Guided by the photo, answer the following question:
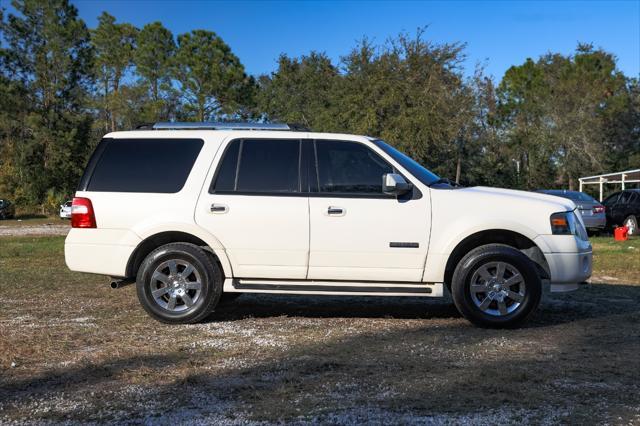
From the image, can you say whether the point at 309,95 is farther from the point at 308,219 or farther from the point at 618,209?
the point at 308,219

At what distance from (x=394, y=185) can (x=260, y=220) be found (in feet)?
4.55

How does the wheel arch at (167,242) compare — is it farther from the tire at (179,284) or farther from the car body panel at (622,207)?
the car body panel at (622,207)

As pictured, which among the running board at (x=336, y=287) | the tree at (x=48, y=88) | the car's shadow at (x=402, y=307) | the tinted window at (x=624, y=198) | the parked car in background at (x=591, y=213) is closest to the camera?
the running board at (x=336, y=287)

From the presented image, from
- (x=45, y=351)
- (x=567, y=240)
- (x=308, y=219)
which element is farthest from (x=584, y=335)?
(x=45, y=351)

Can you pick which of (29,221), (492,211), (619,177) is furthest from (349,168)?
(619,177)

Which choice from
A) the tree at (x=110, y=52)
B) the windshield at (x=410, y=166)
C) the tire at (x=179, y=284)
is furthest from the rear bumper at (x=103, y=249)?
the tree at (x=110, y=52)

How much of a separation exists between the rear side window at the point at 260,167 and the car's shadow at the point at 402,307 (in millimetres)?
1457

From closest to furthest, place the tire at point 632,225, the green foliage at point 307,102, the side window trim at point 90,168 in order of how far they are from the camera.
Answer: the side window trim at point 90,168
the tire at point 632,225
the green foliage at point 307,102

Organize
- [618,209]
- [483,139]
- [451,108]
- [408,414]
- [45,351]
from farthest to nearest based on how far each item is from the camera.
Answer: [483,139], [451,108], [618,209], [45,351], [408,414]

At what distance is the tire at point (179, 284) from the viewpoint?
7.33 m

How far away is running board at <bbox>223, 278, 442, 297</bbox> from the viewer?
7145mm

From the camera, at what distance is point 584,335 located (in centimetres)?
679

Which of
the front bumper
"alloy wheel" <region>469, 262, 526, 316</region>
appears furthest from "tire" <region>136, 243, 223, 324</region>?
the front bumper

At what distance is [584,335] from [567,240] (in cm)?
93
